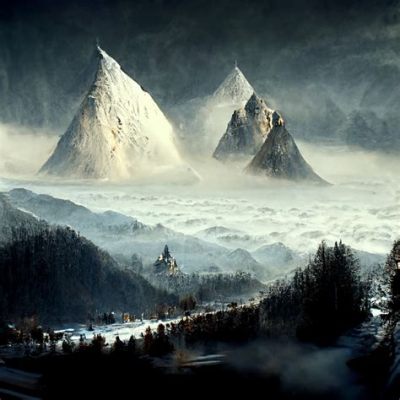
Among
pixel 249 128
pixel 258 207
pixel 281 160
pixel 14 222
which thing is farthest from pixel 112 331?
pixel 249 128

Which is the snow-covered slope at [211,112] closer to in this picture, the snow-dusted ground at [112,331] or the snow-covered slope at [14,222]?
the snow-covered slope at [14,222]

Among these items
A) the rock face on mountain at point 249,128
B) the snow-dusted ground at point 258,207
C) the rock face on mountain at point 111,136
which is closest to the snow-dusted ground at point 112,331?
the snow-dusted ground at point 258,207

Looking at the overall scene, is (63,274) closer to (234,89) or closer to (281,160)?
(281,160)

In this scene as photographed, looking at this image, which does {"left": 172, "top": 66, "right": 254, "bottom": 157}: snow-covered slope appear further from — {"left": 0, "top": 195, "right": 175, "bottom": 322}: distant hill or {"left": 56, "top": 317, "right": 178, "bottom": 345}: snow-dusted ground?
{"left": 56, "top": 317, "right": 178, "bottom": 345}: snow-dusted ground

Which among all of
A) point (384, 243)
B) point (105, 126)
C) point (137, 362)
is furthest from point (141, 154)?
point (137, 362)

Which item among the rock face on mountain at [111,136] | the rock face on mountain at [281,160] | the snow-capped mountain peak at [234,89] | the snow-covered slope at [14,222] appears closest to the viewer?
the rock face on mountain at [111,136]

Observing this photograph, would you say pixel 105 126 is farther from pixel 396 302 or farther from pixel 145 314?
pixel 396 302
